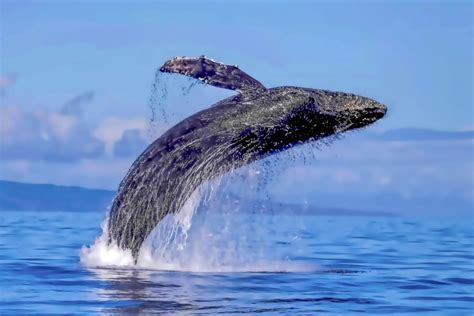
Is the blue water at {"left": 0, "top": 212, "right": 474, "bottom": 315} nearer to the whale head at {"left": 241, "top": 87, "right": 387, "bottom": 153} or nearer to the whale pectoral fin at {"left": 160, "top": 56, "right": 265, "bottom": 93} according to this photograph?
the whale head at {"left": 241, "top": 87, "right": 387, "bottom": 153}

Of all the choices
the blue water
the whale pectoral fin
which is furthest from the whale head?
the blue water

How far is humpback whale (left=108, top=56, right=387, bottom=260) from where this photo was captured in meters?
20.0

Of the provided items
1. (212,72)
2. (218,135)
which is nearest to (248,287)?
(218,135)

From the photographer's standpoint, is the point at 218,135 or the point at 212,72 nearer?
the point at 212,72

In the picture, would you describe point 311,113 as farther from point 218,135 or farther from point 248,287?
point 248,287

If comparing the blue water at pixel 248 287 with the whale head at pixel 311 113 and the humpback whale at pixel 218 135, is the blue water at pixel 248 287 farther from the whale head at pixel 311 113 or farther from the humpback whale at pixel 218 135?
the whale head at pixel 311 113

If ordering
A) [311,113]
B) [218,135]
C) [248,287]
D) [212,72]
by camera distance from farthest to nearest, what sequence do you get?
[218,135] < [212,72] < [311,113] < [248,287]

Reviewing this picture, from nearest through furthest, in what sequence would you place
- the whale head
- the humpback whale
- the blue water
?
the blue water, the whale head, the humpback whale

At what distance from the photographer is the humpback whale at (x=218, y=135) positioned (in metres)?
20.0

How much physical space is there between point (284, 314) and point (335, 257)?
1161 centimetres

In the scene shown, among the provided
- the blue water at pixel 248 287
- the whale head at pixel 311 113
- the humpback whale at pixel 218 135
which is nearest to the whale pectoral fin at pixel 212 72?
the humpback whale at pixel 218 135

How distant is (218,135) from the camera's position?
20.3 m

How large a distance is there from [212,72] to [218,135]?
1.29 meters

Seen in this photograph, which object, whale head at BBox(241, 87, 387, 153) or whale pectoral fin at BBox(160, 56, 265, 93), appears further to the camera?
whale pectoral fin at BBox(160, 56, 265, 93)
